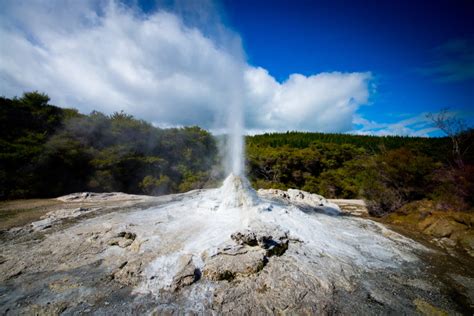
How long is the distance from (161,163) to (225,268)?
14411mm

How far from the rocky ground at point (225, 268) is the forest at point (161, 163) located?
5.52 meters

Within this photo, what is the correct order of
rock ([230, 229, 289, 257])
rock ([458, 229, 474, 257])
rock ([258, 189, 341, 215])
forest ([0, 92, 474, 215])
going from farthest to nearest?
forest ([0, 92, 474, 215])
rock ([258, 189, 341, 215])
rock ([458, 229, 474, 257])
rock ([230, 229, 289, 257])

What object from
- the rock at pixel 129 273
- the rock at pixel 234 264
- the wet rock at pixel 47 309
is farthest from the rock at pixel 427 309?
the wet rock at pixel 47 309

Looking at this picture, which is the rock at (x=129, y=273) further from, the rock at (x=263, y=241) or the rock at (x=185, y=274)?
the rock at (x=263, y=241)

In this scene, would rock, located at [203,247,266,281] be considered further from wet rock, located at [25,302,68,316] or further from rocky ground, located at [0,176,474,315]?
wet rock, located at [25,302,68,316]

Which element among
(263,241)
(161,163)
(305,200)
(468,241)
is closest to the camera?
(263,241)

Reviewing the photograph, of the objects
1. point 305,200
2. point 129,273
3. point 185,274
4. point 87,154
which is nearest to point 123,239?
Result: point 129,273

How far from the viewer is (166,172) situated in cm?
1769

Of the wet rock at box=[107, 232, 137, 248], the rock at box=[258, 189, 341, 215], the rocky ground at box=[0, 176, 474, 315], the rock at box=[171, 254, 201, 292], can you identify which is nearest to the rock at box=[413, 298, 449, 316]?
the rocky ground at box=[0, 176, 474, 315]

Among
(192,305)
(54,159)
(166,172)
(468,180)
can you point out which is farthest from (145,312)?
(166,172)

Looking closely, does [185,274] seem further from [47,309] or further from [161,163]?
[161,163]

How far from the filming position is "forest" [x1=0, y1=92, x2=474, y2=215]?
1075cm

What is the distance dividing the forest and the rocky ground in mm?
5515

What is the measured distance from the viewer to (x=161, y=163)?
17328 millimetres
